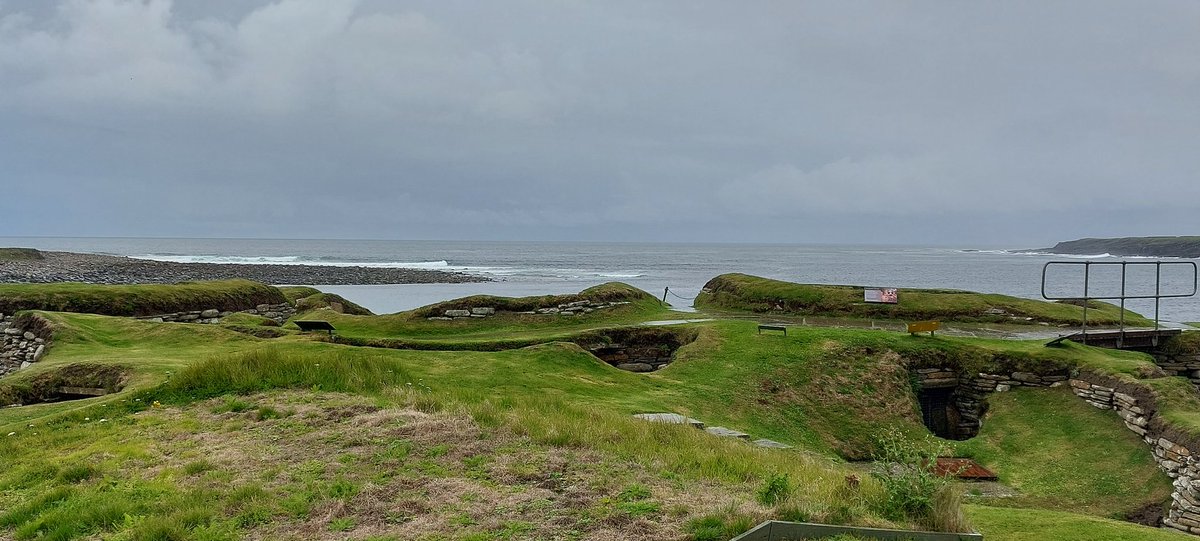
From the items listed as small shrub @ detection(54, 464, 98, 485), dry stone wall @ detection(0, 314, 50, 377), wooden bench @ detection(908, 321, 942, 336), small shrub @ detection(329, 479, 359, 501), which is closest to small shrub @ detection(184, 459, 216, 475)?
small shrub @ detection(54, 464, 98, 485)

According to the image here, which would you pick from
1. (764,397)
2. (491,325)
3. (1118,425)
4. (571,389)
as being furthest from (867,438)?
(491,325)

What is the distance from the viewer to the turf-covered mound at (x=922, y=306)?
104ft

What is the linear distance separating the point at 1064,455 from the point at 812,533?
52.1 ft

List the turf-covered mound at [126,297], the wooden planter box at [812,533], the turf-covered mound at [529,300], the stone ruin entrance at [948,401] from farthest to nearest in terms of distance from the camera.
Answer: the turf-covered mound at [529,300]
the turf-covered mound at [126,297]
the stone ruin entrance at [948,401]
the wooden planter box at [812,533]

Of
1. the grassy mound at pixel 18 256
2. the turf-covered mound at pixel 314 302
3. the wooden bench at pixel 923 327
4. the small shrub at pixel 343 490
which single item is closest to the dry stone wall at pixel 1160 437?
the wooden bench at pixel 923 327

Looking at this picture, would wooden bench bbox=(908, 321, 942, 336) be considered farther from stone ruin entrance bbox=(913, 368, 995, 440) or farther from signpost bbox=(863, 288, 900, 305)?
signpost bbox=(863, 288, 900, 305)

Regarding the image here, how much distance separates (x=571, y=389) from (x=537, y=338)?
715 cm

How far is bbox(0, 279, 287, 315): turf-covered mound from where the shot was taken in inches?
1008

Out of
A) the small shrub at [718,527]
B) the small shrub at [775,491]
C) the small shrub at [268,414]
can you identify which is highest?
the small shrub at [775,491]

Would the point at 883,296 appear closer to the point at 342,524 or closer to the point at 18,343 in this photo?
the point at 342,524

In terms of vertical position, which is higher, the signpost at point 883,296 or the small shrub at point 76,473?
the signpost at point 883,296

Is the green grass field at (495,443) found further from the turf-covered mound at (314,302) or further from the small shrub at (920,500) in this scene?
the turf-covered mound at (314,302)

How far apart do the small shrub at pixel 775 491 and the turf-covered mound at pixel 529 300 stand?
2410cm

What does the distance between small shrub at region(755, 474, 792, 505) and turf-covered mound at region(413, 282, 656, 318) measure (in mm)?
24101
